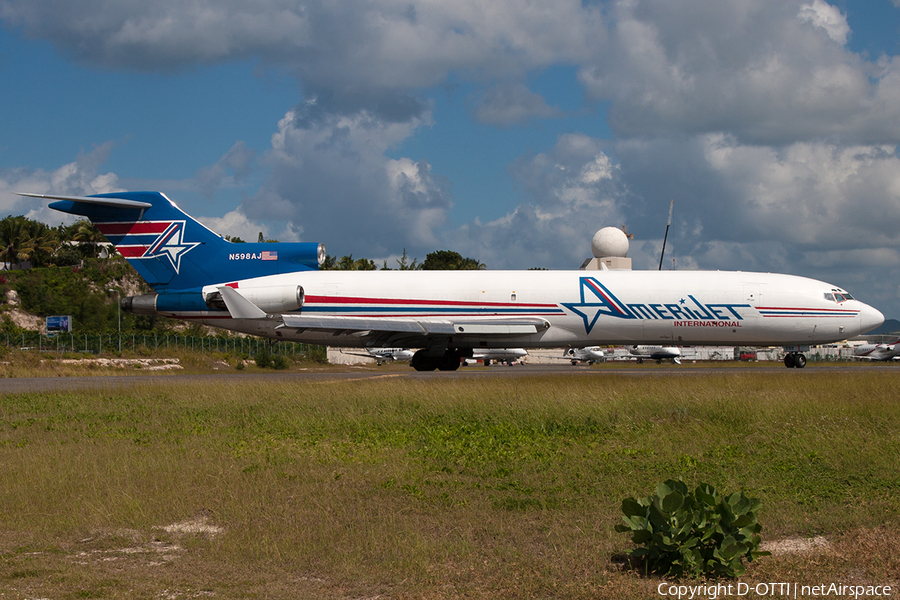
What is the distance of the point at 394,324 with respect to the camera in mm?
28641

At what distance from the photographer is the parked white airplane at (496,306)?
29.0 metres

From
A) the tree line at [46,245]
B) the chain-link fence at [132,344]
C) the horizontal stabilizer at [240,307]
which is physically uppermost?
the tree line at [46,245]

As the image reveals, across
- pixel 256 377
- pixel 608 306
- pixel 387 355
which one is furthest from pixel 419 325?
pixel 387 355

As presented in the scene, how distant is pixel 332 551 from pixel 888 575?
4.40 metres

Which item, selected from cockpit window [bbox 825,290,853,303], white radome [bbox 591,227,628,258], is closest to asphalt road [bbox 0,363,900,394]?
cockpit window [bbox 825,290,853,303]

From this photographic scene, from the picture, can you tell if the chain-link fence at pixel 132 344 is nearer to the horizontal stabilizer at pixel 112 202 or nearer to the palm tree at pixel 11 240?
the horizontal stabilizer at pixel 112 202

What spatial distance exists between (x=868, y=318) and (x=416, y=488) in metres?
27.1

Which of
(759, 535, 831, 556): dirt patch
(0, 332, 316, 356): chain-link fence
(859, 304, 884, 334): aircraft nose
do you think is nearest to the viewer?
(759, 535, 831, 556): dirt patch

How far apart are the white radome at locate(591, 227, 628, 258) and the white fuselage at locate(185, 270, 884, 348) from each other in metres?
13.0

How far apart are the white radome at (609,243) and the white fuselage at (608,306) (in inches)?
513

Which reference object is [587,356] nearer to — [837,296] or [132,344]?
[132,344]

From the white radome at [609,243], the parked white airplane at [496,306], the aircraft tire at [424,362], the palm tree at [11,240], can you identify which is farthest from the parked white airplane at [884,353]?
the palm tree at [11,240]

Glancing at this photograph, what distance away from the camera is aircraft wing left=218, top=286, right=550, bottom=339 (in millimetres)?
28031

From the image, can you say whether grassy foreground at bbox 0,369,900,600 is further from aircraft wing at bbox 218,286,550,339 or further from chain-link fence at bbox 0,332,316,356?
chain-link fence at bbox 0,332,316,356
